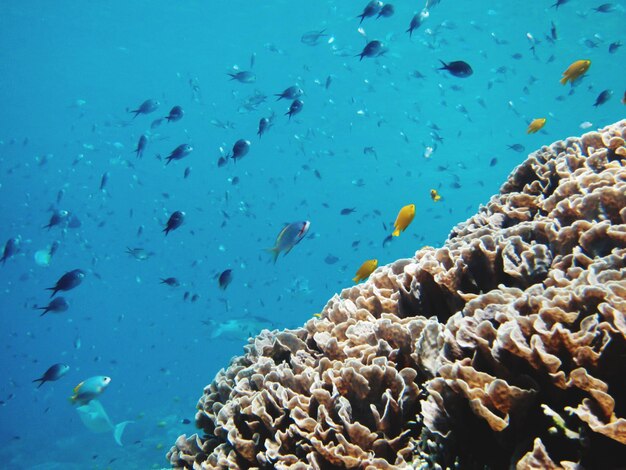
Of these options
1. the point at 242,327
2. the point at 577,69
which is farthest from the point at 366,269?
the point at 242,327

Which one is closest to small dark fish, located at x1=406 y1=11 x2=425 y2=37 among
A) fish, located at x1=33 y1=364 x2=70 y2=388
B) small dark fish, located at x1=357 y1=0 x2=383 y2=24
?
small dark fish, located at x1=357 y1=0 x2=383 y2=24

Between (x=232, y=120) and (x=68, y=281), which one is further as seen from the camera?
(x=232, y=120)

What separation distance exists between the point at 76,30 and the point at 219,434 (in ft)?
162

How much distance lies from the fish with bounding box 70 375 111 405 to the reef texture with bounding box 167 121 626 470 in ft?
15.8

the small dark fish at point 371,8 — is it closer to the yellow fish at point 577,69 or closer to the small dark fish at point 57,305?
the yellow fish at point 577,69

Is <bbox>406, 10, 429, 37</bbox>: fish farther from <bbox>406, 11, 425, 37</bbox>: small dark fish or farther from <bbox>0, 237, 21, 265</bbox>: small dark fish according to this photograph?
<bbox>0, 237, 21, 265</bbox>: small dark fish

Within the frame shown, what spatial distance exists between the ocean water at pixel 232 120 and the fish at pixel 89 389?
314 centimetres

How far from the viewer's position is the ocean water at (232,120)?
27641 mm

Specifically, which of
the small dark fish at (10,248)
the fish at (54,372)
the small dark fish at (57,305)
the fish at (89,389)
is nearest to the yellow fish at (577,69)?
the fish at (89,389)

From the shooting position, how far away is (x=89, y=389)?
8008mm

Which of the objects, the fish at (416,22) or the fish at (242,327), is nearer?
the fish at (416,22)

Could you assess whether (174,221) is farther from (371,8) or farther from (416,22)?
(416,22)

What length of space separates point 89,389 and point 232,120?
64.1 meters

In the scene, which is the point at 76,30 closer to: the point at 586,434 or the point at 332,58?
the point at 332,58
